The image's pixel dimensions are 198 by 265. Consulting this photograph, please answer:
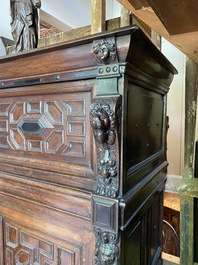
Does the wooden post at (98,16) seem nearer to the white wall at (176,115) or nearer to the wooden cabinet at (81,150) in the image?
the wooden cabinet at (81,150)

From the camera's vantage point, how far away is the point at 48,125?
30.2 inches

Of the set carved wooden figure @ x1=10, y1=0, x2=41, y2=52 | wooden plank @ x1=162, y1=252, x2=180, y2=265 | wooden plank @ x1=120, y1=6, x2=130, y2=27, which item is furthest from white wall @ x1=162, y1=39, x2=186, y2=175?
carved wooden figure @ x1=10, y1=0, x2=41, y2=52

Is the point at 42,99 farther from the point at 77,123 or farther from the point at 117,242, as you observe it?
the point at 117,242

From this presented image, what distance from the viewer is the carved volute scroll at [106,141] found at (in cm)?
60

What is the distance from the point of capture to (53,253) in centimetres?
81

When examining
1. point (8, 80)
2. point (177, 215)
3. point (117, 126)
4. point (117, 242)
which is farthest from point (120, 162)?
point (177, 215)

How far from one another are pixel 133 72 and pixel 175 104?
7.58ft

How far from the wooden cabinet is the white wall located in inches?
75.0

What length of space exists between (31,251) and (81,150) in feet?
1.72

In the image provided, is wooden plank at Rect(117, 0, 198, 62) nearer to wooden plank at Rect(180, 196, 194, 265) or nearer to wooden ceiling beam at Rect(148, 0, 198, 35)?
wooden ceiling beam at Rect(148, 0, 198, 35)

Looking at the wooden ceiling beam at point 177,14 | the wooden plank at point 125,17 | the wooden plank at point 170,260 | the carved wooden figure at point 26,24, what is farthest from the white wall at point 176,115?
the carved wooden figure at point 26,24

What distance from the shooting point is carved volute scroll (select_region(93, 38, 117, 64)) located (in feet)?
1.93

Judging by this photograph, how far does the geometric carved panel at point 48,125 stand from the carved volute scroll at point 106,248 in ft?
0.77

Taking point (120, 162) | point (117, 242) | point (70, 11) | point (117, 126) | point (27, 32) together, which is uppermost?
point (70, 11)
